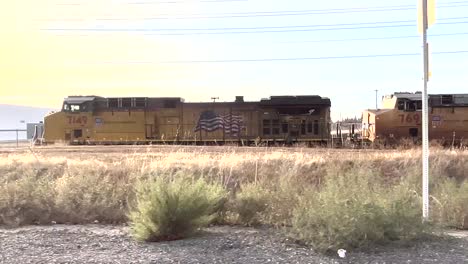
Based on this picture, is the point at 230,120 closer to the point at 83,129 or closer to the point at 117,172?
the point at 83,129

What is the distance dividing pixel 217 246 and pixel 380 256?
83.1 inches

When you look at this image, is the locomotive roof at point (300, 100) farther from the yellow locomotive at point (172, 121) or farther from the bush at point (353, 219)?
the bush at point (353, 219)

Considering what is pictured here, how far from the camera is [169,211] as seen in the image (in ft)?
26.8

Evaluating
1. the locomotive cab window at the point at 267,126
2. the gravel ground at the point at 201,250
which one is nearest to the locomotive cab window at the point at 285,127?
the locomotive cab window at the point at 267,126

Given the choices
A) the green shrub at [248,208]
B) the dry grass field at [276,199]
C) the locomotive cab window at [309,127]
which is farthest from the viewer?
the locomotive cab window at [309,127]

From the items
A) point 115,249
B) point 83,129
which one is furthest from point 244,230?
point 83,129

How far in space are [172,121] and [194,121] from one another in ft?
4.54

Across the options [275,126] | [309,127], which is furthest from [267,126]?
[309,127]

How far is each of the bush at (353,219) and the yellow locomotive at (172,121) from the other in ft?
86.9

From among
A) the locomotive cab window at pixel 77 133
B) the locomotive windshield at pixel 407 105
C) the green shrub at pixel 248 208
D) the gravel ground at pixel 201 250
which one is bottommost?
the gravel ground at pixel 201 250

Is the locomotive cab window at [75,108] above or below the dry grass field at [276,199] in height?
above

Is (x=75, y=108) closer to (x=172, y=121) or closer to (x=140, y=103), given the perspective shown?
(x=140, y=103)

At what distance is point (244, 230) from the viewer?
9109mm

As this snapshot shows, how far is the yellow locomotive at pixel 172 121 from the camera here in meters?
34.8
